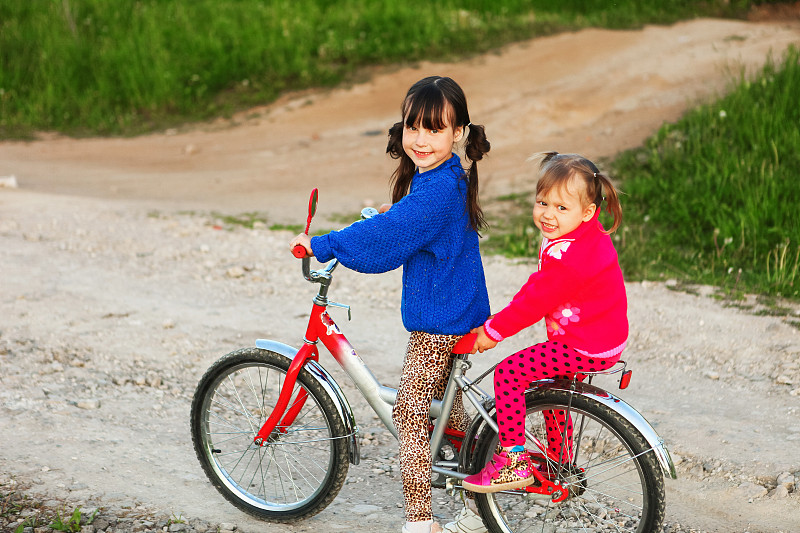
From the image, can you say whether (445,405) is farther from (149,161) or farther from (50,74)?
(50,74)

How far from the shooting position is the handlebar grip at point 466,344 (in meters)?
2.75

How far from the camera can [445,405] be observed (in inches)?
113

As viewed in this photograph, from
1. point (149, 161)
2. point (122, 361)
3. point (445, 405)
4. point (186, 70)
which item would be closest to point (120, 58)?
point (186, 70)

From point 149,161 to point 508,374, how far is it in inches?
329

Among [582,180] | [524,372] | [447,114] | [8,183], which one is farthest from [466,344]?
[8,183]

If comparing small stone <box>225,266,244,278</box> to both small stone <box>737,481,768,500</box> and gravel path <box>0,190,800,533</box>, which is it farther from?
small stone <box>737,481,768,500</box>

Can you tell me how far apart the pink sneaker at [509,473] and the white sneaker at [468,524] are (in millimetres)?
285

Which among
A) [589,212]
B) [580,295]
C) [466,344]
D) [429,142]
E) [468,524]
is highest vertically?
[429,142]

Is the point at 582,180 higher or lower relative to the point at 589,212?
higher

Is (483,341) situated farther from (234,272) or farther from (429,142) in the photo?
(234,272)

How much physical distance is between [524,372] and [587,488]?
58 cm

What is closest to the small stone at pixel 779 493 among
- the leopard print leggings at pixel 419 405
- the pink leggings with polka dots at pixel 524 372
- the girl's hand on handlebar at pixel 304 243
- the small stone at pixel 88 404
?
the pink leggings with polka dots at pixel 524 372

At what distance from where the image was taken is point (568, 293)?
2586mm

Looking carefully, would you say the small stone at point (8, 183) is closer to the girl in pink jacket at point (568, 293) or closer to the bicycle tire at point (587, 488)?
the bicycle tire at point (587, 488)
